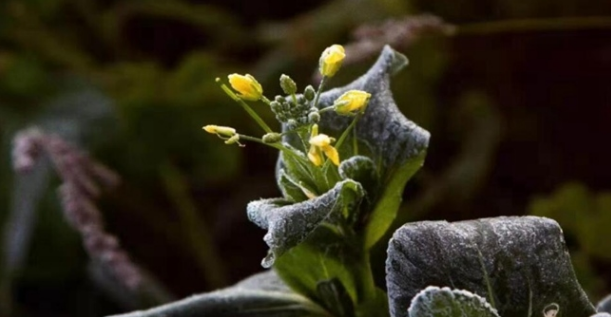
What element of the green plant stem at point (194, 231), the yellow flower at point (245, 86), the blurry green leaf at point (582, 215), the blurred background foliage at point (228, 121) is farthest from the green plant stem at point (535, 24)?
the yellow flower at point (245, 86)

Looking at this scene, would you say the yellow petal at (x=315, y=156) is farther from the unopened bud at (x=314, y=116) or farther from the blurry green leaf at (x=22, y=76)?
the blurry green leaf at (x=22, y=76)

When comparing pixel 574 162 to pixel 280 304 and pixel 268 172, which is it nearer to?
pixel 268 172

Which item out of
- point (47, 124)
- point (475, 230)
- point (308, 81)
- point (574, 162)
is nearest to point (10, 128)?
point (47, 124)

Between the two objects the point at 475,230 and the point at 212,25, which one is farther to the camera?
the point at 212,25

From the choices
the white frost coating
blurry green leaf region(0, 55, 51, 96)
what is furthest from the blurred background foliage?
the white frost coating

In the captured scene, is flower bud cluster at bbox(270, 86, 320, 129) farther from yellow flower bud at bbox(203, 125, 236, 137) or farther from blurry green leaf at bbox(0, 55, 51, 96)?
blurry green leaf at bbox(0, 55, 51, 96)
